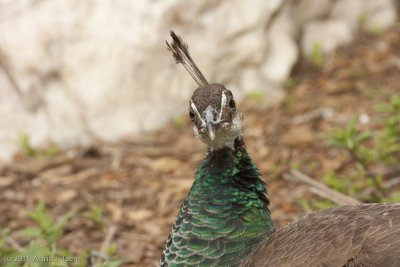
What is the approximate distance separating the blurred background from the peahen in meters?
1.30

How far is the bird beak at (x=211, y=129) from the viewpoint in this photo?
8.56 feet

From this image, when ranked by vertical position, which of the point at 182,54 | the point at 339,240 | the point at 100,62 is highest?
the point at 100,62

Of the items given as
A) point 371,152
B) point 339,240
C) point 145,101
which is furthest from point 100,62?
point 339,240

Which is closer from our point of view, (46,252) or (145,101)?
(46,252)

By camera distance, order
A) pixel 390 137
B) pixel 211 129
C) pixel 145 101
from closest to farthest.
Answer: pixel 211 129
pixel 390 137
pixel 145 101

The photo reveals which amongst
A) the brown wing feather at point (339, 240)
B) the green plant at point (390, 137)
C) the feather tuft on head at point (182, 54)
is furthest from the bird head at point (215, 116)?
the green plant at point (390, 137)

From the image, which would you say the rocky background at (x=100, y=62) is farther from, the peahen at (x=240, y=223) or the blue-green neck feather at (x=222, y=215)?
the blue-green neck feather at (x=222, y=215)

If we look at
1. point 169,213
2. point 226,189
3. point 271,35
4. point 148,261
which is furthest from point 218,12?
point 226,189

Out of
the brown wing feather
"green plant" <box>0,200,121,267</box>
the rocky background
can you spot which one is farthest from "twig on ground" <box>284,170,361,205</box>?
the rocky background

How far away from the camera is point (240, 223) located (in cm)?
271

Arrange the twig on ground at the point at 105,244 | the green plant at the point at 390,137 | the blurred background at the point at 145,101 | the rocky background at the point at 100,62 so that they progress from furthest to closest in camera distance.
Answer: the rocky background at the point at 100,62 → the blurred background at the point at 145,101 → the green plant at the point at 390,137 → the twig on ground at the point at 105,244

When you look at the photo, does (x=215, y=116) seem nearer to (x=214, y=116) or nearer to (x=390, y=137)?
(x=214, y=116)

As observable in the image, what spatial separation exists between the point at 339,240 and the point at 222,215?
25.3 inches

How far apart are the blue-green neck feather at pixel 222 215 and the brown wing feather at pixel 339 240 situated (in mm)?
125
